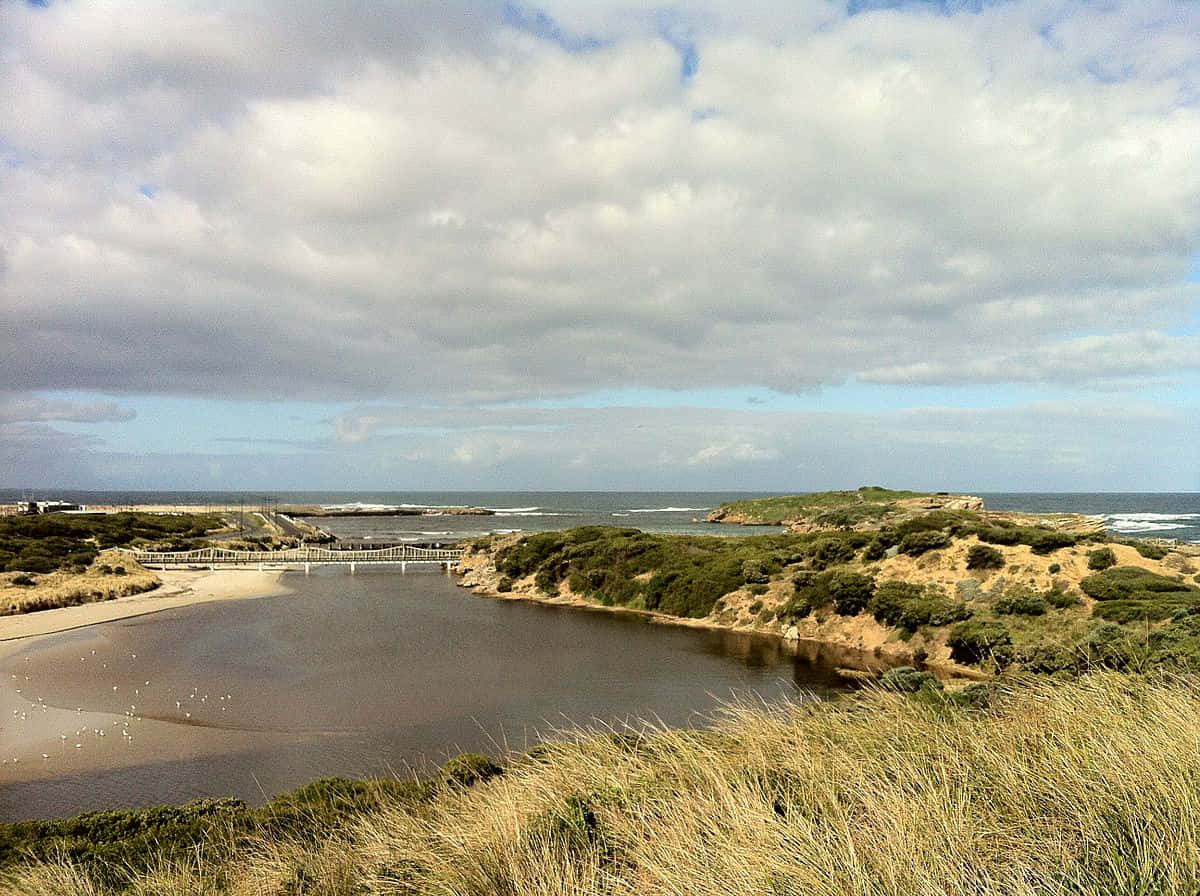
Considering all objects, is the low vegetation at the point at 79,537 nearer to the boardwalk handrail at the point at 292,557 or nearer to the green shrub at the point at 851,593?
the boardwalk handrail at the point at 292,557

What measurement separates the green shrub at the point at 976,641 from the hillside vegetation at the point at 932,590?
0.17 ft

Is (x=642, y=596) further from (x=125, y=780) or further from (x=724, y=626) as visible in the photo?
(x=125, y=780)

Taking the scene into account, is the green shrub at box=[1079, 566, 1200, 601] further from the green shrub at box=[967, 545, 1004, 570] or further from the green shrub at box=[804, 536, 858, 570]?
the green shrub at box=[804, 536, 858, 570]

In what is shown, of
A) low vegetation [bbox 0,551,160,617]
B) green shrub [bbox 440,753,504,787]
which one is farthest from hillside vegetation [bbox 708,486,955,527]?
green shrub [bbox 440,753,504,787]

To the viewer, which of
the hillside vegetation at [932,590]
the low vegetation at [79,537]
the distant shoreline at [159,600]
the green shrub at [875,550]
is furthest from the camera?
the low vegetation at [79,537]

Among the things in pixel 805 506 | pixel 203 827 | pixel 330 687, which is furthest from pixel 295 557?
pixel 805 506

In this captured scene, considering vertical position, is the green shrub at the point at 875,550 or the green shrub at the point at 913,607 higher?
the green shrub at the point at 875,550

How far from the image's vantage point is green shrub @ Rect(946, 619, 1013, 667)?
84.9 ft

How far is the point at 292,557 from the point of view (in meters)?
66.2

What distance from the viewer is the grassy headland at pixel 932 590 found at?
1020 inches

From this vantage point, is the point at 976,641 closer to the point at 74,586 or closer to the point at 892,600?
the point at 892,600

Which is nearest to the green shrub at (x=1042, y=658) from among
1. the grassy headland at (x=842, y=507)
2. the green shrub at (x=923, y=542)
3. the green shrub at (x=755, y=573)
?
the green shrub at (x=923, y=542)

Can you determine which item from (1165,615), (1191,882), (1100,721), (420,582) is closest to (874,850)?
(1191,882)

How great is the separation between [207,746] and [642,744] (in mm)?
15913
